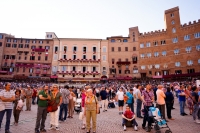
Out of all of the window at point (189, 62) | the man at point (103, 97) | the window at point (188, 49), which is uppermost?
the window at point (188, 49)

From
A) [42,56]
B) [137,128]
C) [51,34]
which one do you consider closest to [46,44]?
[42,56]

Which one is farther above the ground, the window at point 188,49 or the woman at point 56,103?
the window at point 188,49

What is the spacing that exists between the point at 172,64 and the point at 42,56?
1692 inches

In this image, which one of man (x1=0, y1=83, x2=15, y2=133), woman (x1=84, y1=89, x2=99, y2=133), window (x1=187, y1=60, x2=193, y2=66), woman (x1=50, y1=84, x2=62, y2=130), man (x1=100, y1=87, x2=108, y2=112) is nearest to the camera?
man (x1=0, y1=83, x2=15, y2=133)

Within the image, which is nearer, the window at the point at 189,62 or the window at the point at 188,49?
the window at the point at 189,62

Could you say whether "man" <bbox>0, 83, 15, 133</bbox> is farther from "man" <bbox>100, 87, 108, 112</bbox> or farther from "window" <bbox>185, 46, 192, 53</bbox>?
"window" <bbox>185, 46, 192, 53</bbox>

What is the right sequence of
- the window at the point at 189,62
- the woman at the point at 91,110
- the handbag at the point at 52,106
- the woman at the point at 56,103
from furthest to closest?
the window at the point at 189,62, the woman at the point at 56,103, the handbag at the point at 52,106, the woman at the point at 91,110

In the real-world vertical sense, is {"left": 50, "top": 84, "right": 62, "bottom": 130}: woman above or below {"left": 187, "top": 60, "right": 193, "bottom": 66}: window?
below

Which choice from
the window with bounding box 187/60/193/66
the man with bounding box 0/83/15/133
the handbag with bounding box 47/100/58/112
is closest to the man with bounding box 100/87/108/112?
the handbag with bounding box 47/100/58/112

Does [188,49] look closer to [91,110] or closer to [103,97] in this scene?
[103,97]

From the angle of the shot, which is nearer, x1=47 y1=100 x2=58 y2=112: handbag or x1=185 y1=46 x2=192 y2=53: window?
x1=47 y1=100 x2=58 y2=112: handbag

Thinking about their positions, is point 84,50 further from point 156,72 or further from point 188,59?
point 188,59

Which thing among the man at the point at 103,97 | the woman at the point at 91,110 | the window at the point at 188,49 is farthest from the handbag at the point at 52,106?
the window at the point at 188,49

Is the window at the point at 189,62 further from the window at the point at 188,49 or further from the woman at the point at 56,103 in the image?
the woman at the point at 56,103
